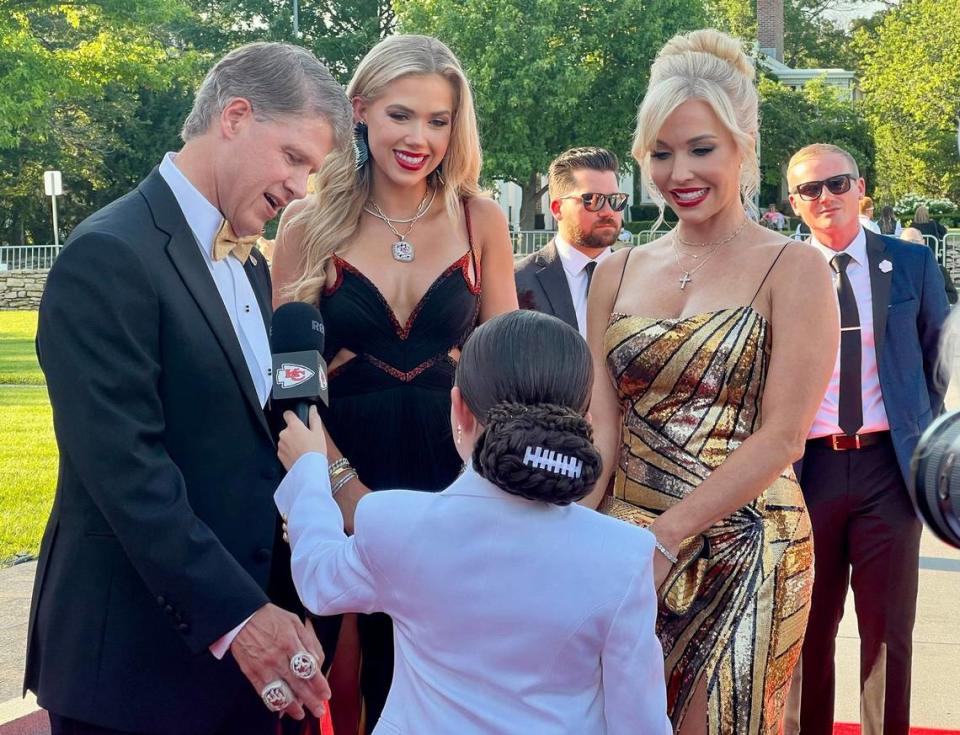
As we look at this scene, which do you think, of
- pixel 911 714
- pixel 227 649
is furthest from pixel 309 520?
pixel 911 714

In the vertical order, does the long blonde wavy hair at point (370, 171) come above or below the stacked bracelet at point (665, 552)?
above

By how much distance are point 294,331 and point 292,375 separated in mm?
95

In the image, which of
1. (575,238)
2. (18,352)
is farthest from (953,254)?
(575,238)

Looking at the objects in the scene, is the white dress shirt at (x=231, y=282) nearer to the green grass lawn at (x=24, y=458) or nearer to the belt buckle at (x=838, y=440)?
the belt buckle at (x=838, y=440)

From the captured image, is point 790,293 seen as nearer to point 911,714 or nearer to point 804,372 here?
point 804,372

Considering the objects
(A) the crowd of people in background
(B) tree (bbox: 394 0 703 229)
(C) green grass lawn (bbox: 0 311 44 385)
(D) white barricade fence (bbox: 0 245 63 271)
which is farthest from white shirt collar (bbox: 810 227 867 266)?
(B) tree (bbox: 394 0 703 229)

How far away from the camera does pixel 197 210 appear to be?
109 inches

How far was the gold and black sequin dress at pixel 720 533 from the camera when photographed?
128 inches

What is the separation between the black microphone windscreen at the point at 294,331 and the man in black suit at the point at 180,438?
3.8 inches

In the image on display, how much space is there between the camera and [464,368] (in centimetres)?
239

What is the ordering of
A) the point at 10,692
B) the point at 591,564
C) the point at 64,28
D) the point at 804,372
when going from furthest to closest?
the point at 64,28, the point at 10,692, the point at 804,372, the point at 591,564

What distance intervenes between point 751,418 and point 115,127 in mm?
40545

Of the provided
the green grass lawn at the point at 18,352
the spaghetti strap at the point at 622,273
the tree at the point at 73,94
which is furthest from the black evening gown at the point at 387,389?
the tree at the point at 73,94

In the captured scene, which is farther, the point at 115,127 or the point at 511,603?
the point at 115,127
